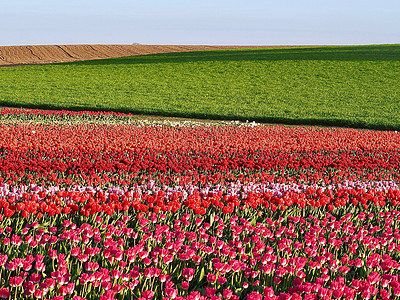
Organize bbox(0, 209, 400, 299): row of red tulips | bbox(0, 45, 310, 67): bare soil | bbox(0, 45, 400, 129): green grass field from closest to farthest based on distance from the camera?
1. bbox(0, 209, 400, 299): row of red tulips
2. bbox(0, 45, 400, 129): green grass field
3. bbox(0, 45, 310, 67): bare soil

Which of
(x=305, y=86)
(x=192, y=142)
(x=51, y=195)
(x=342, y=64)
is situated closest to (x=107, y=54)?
(x=342, y=64)

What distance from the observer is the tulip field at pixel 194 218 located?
3.92 m

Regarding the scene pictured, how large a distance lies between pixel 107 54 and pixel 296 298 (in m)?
71.8

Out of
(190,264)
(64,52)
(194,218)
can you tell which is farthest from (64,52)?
(190,264)

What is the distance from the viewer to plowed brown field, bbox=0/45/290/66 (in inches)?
2542

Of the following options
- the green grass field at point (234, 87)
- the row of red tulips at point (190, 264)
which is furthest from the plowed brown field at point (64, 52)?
the row of red tulips at point (190, 264)

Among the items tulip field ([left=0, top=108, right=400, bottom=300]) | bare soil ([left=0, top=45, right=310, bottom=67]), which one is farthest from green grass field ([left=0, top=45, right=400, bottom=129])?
bare soil ([left=0, top=45, right=310, bottom=67])

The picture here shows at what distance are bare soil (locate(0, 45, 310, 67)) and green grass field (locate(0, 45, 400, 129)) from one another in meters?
18.2

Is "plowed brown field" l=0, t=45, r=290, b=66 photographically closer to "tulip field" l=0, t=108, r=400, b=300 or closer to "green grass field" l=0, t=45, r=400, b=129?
"green grass field" l=0, t=45, r=400, b=129

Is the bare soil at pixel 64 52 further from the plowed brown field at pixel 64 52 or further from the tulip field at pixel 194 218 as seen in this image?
the tulip field at pixel 194 218

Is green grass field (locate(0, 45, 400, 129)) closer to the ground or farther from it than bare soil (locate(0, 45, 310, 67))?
closer to the ground

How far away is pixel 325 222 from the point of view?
18.9ft

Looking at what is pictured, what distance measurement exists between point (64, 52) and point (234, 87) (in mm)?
44154

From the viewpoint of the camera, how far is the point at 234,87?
34.8 meters
